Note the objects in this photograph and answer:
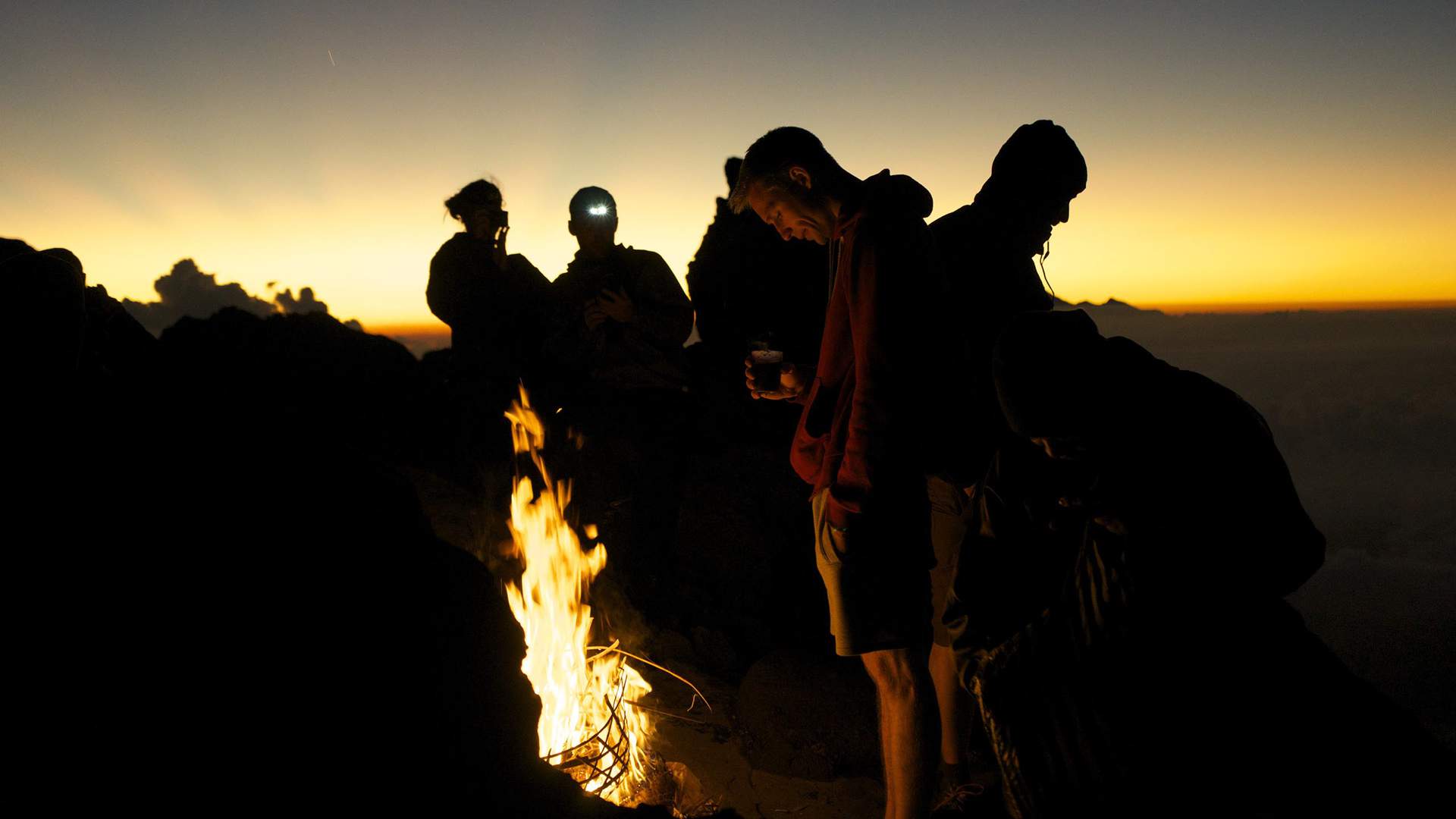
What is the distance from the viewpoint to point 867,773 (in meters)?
4.31

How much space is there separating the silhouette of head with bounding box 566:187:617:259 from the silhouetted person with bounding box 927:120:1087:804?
290 cm

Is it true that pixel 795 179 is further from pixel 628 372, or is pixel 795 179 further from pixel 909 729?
pixel 628 372

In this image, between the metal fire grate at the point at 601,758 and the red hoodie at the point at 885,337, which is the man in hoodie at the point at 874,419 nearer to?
the red hoodie at the point at 885,337

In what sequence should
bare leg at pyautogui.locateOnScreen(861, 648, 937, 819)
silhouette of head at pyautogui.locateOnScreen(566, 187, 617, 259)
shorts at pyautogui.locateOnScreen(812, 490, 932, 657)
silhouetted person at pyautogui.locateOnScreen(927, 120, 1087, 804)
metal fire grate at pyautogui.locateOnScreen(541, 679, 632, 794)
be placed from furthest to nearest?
silhouette of head at pyautogui.locateOnScreen(566, 187, 617, 259)
metal fire grate at pyautogui.locateOnScreen(541, 679, 632, 794)
silhouetted person at pyautogui.locateOnScreen(927, 120, 1087, 804)
bare leg at pyautogui.locateOnScreen(861, 648, 937, 819)
shorts at pyautogui.locateOnScreen(812, 490, 932, 657)

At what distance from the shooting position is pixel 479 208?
20.4 ft

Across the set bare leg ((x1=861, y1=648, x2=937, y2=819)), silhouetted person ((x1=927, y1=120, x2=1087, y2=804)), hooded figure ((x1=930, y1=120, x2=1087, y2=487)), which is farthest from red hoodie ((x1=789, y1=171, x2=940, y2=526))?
bare leg ((x1=861, y1=648, x2=937, y2=819))

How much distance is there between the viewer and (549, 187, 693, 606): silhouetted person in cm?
562

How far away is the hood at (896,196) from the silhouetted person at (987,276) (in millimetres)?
271

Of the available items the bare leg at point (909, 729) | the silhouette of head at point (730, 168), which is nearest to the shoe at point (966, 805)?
the bare leg at point (909, 729)

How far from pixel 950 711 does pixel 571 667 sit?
232cm

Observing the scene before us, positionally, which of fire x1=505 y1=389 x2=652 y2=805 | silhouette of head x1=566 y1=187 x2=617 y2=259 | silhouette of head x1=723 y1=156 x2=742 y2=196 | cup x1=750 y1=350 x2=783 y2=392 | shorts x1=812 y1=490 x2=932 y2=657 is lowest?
fire x1=505 y1=389 x2=652 y2=805

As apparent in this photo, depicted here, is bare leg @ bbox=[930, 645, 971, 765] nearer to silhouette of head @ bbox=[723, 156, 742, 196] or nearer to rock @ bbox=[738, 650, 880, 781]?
rock @ bbox=[738, 650, 880, 781]

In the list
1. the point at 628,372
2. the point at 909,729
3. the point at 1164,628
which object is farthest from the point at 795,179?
the point at 628,372

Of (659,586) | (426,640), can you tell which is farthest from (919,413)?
(659,586)
